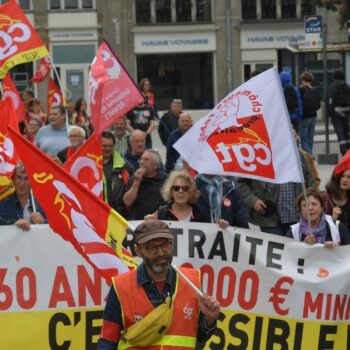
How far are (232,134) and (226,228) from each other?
667 millimetres

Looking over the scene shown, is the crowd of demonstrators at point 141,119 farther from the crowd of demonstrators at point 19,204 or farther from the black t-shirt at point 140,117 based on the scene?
the crowd of demonstrators at point 19,204

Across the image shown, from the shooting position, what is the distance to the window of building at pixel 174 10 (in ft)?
135

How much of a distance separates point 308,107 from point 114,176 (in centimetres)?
937

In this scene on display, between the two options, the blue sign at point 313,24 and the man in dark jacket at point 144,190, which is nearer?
the man in dark jacket at point 144,190

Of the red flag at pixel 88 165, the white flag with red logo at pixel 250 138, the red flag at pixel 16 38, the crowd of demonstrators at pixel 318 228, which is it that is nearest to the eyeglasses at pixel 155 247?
the white flag with red logo at pixel 250 138

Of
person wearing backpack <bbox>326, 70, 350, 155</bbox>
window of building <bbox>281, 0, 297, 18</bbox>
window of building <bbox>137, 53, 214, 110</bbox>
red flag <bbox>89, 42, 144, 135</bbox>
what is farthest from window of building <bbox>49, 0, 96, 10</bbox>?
red flag <bbox>89, 42, 144, 135</bbox>

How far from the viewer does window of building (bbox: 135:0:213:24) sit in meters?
41.0

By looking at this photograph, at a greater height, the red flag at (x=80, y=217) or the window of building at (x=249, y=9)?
the red flag at (x=80, y=217)

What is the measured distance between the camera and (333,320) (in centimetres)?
706

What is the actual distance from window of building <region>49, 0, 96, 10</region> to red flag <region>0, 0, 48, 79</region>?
29.1 metres

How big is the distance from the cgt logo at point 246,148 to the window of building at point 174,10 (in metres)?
34.2

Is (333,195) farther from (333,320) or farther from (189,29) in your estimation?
(189,29)

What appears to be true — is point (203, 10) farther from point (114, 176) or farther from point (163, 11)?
point (114, 176)

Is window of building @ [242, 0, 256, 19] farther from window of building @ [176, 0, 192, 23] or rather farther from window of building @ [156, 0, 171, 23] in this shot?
window of building @ [156, 0, 171, 23]
